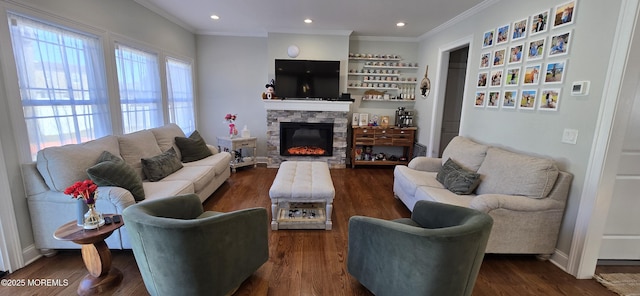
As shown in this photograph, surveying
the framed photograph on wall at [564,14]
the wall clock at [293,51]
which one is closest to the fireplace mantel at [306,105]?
the wall clock at [293,51]

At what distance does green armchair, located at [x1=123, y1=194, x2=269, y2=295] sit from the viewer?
1.51 meters

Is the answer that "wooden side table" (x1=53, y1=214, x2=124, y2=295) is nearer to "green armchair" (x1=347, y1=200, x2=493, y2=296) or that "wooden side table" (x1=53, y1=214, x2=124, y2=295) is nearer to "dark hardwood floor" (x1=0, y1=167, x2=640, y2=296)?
"dark hardwood floor" (x1=0, y1=167, x2=640, y2=296)

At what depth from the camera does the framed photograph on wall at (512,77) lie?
2799 millimetres

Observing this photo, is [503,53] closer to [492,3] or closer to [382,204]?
[492,3]

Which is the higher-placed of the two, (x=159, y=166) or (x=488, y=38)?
(x=488, y=38)

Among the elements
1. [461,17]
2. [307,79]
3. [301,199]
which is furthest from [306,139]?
[461,17]

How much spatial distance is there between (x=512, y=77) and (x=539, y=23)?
0.53 m

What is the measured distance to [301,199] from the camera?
8.95 ft

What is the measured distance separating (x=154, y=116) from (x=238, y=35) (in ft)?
7.46

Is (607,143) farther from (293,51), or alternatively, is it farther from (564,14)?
(293,51)

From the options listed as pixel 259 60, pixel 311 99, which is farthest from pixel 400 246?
pixel 259 60

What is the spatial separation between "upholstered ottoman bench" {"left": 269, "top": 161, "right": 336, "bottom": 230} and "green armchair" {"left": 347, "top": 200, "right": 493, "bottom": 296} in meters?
0.89

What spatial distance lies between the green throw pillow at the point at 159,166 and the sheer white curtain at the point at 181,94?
1483 millimetres

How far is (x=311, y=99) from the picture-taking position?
5.08 m
